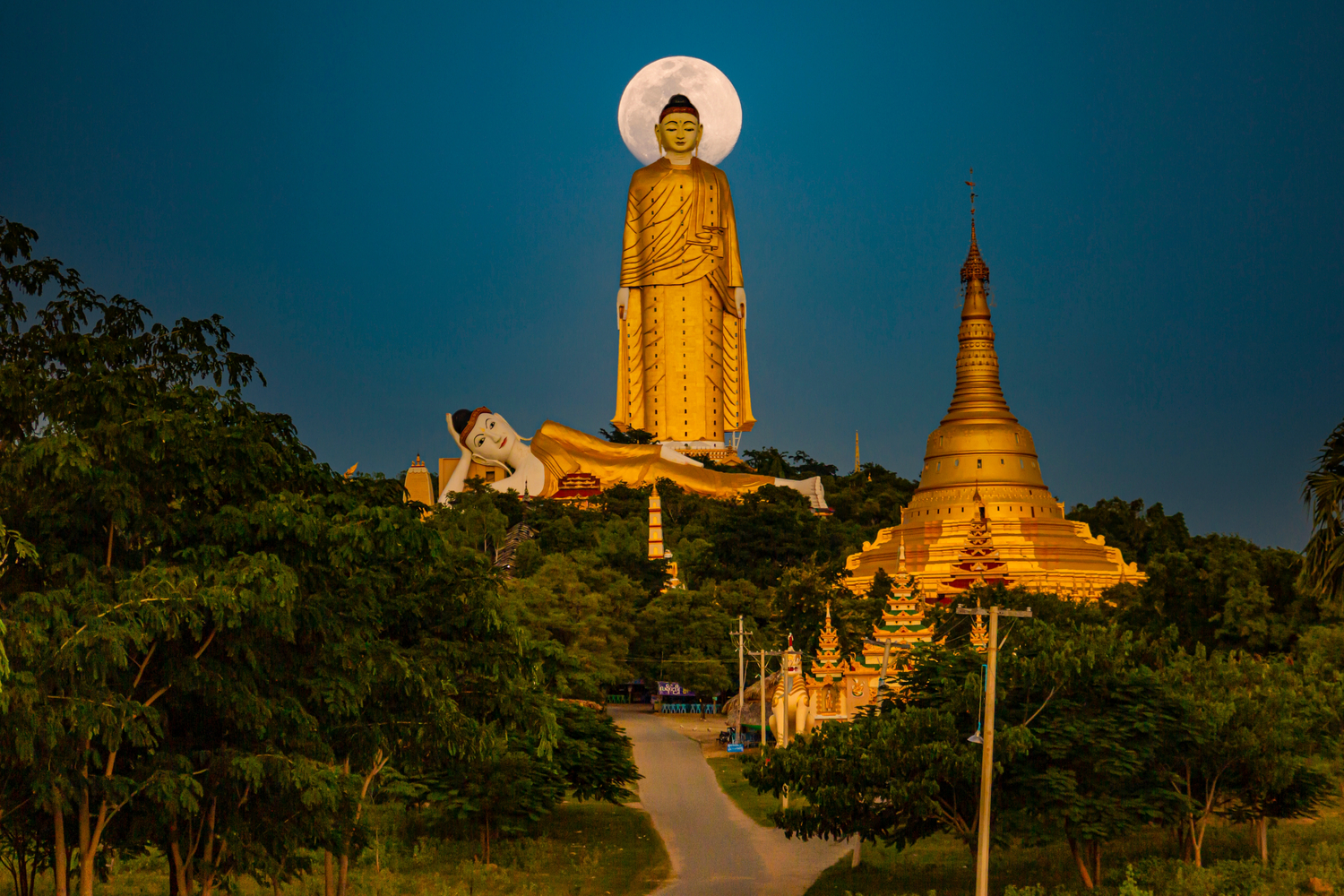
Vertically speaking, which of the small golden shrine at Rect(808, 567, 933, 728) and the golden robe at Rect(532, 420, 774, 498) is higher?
the golden robe at Rect(532, 420, 774, 498)

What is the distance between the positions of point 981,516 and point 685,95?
36.6m

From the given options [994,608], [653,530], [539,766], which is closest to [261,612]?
[994,608]

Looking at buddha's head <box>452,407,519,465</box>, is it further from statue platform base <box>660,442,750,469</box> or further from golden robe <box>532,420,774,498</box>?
statue platform base <box>660,442,750,469</box>

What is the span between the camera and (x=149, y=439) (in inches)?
582

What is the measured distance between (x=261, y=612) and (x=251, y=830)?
2.83 m

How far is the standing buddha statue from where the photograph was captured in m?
87.4

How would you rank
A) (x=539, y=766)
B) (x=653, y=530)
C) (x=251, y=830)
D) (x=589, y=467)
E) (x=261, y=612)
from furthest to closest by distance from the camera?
(x=589, y=467) < (x=653, y=530) < (x=539, y=766) < (x=251, y=830) < (x=261, y=612)

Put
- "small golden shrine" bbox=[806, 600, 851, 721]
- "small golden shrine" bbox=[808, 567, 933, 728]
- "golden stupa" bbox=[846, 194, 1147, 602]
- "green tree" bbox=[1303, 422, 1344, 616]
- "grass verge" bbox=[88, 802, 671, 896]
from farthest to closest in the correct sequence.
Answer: "golden stupa" bbox=[846, 194, 1147, 602] < "small golden shrine" bbox=[806, 600, 851, 721] < "small golden shrine" bbox=[808, 567, 933, 728] < "grass verge" bbox=[88, 802, 671, 896] < "green tree" bbox=[1303, 422, 1344, 616]

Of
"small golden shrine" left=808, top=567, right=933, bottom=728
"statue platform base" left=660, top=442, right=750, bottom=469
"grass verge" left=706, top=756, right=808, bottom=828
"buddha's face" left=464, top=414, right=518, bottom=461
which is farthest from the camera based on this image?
"statue platform base" left=660, top=442, right=750, bottom=469

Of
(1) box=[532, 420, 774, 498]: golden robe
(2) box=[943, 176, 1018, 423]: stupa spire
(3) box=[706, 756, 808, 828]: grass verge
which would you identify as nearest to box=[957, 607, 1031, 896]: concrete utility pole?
(3) box=[706, 756, 808, 828]: grass verge

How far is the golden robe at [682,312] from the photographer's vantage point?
87500mm

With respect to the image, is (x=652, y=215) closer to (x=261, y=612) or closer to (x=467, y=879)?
(x=467, y=879)

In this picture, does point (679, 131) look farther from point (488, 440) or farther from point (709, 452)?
point (488, 440)

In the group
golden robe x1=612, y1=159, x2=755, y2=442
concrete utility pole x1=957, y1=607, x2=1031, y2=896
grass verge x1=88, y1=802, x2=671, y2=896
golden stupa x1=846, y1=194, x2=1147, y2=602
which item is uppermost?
golden robe x1=612, y1=159, x2=755, y2=442
